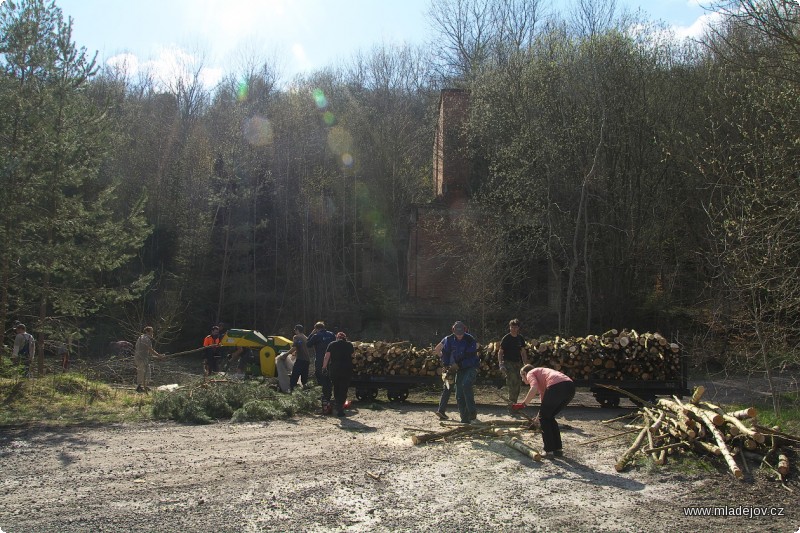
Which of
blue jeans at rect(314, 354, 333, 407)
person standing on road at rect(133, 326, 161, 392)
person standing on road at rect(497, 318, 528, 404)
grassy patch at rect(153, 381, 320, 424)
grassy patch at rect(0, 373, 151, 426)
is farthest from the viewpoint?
person standing on road at rect(133, 326, 161, 392)

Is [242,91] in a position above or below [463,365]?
above

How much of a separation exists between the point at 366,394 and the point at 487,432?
5.64 m


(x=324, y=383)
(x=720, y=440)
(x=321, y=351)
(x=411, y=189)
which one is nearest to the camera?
(x=720, y=440)

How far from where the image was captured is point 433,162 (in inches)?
1383

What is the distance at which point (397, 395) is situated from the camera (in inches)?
594

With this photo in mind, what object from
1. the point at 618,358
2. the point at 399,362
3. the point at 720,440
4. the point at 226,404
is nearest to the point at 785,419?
the point at 720,440

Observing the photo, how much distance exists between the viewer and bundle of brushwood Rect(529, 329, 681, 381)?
44.8 feet

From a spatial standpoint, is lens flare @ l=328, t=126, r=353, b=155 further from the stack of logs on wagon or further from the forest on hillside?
the stack of logs on wagon

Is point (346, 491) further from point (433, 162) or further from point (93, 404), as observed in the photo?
point (433, 162)

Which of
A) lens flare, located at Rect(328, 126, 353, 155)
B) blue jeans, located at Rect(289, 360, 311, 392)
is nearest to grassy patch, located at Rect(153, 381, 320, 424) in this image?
blue jeans, located at Rect(289, 360, 311, 392)

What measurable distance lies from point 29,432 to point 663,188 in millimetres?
21613

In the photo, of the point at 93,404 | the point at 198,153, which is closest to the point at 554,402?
the point at 93,404

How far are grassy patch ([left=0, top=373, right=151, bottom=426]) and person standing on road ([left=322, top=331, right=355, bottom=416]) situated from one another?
139 inches

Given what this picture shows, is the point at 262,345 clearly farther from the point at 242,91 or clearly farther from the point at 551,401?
the point at 242,91
